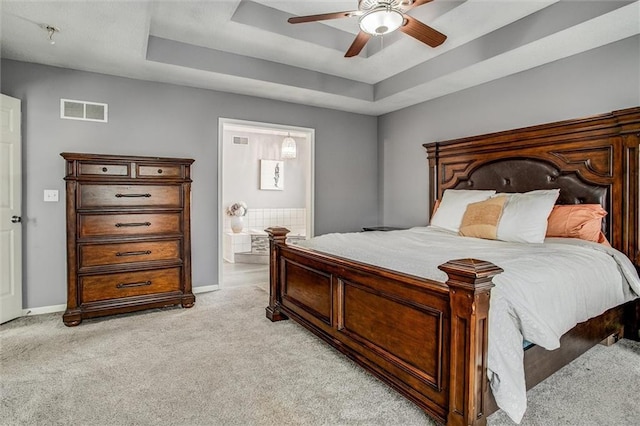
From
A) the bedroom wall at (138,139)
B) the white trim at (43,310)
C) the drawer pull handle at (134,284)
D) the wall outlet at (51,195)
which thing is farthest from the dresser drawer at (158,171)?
the white trim at (43,310)

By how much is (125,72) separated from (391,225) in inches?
147

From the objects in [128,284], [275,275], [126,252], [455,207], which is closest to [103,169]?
[126,252]

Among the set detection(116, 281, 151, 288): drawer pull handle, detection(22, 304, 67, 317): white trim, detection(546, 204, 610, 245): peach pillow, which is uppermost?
detection(546, 204, 610, 245): peach pillow

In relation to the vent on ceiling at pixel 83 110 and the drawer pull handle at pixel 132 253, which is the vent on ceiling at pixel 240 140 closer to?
the vent on ceiling at pixel 83 110

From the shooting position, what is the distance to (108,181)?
10.5ft

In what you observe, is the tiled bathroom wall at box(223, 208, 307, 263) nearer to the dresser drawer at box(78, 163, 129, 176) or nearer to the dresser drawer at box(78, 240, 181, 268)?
the dresser drawer at box(78, 240, 181, 268)

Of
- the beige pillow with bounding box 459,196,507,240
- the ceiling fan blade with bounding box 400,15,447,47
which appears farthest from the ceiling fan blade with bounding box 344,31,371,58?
the beige pillow with bounding box 459,196,507,240

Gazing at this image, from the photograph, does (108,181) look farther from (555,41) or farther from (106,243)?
(555,41)

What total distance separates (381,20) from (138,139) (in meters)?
2.85

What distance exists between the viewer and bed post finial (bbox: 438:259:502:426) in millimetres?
1443

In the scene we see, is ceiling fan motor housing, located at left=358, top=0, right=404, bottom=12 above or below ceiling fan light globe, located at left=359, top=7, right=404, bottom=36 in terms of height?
above

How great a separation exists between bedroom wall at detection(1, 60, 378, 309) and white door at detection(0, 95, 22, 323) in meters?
0.08

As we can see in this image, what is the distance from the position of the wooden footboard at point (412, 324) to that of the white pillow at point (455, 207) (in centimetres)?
155

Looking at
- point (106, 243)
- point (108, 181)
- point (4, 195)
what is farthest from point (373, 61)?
point (4, 195)
